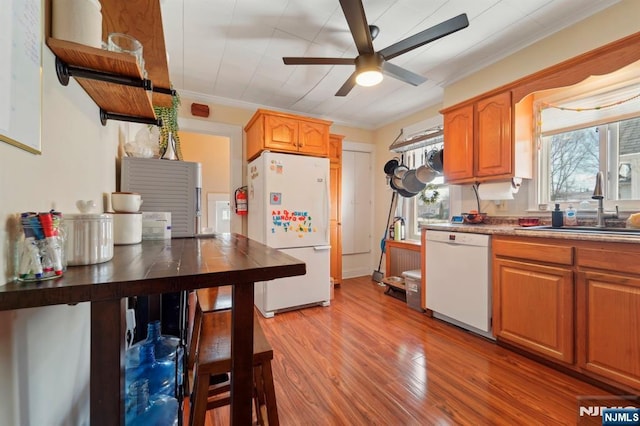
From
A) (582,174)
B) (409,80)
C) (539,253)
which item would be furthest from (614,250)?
(409,80)

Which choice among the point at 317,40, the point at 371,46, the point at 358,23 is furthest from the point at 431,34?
the point at 317,40

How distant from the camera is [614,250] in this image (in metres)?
1.51

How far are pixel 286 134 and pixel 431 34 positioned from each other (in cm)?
165

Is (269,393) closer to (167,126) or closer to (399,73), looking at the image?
(167,126)

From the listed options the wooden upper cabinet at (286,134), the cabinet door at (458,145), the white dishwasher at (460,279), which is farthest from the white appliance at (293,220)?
the cabinet door at (458,145)

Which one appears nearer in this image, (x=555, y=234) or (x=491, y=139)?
(x=555, y=234)

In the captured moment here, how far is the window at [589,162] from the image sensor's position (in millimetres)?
1944

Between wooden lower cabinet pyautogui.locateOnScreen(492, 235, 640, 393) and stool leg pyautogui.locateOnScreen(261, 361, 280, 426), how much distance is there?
1.84 m

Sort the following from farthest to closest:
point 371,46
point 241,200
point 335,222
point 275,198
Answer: point 335,222, point 241,200, point 275,198, point 371,46

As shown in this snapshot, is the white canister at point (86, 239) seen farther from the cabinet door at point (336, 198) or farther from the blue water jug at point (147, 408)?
the cabinet door at point (336, 198)

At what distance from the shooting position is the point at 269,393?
3.60 ft

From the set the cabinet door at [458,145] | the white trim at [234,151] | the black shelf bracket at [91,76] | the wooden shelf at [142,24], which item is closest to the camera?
the black shelf bracket at [91,76]

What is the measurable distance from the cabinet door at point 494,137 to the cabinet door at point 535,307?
2.82ft

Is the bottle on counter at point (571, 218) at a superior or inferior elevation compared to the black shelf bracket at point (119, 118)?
inferior
